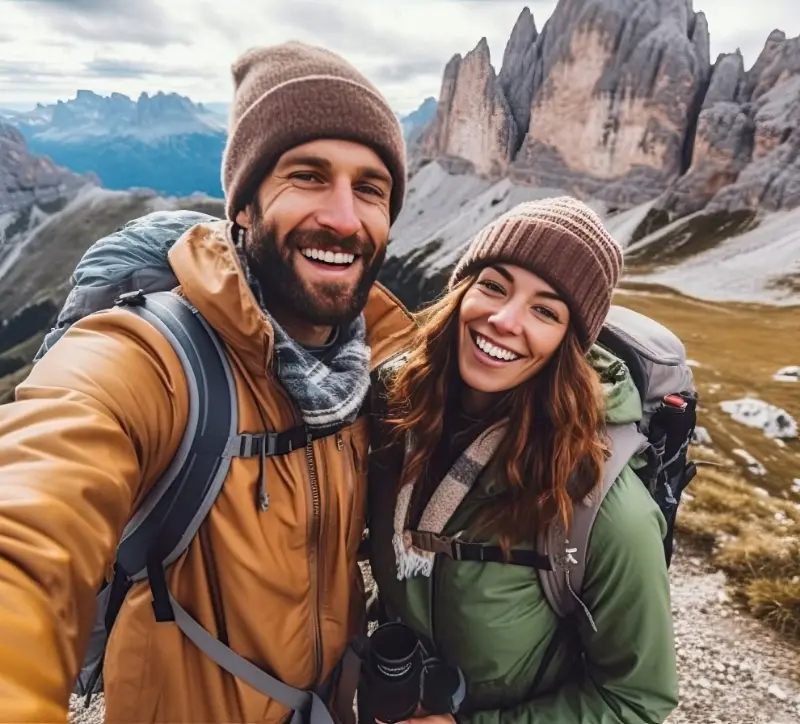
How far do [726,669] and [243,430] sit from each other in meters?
7.53

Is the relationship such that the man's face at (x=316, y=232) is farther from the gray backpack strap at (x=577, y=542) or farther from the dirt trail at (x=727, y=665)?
the dirt trail at (x=727, y=665)

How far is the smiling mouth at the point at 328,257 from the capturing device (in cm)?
324

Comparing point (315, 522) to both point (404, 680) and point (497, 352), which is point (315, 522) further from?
point (497, 352)

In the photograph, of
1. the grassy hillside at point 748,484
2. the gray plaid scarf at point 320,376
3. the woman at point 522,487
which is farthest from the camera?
the grassy hillside at point 748,484

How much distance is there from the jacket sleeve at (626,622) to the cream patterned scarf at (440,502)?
31.8 inches

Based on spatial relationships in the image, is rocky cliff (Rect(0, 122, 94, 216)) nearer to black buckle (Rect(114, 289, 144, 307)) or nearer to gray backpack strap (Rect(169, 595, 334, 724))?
black buckle (Rect(114, 289, 144, 307))

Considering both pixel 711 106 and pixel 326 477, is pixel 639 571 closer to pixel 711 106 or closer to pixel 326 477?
pixel 326 477

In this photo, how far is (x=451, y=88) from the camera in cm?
12450

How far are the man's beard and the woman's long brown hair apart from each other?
918 millimetres

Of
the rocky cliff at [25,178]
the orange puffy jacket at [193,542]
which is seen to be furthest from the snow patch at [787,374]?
the rocky cliff at [25,178]

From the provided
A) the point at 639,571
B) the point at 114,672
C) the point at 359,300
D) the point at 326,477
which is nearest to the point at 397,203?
the point at 359,300

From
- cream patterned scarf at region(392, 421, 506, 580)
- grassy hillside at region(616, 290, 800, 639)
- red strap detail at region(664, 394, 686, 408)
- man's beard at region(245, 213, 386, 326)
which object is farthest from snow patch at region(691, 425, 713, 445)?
man's beard at region(245, 213, 386, 326)

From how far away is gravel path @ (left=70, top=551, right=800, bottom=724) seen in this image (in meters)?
6.47

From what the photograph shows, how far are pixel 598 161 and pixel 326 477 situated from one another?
350 ft
